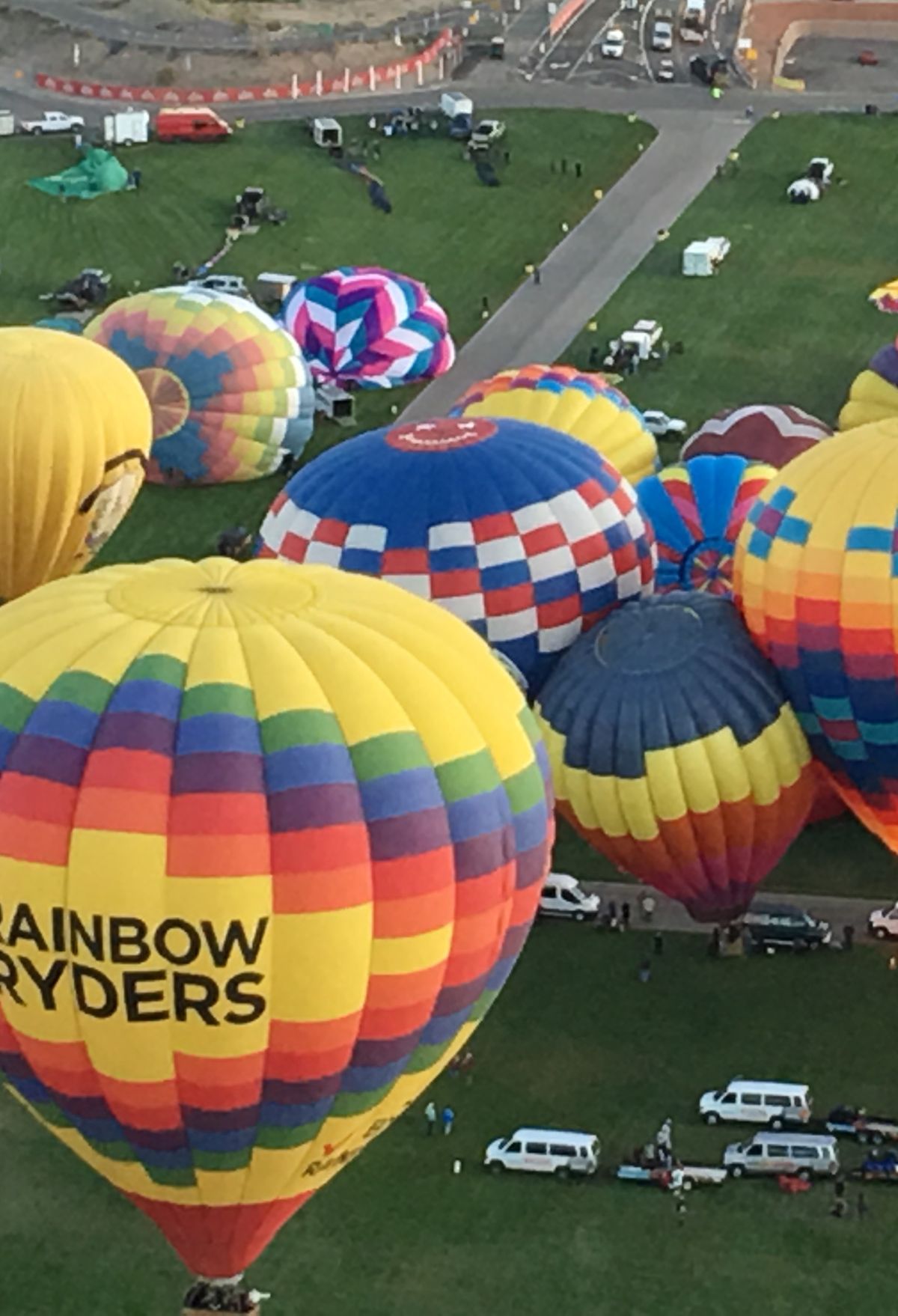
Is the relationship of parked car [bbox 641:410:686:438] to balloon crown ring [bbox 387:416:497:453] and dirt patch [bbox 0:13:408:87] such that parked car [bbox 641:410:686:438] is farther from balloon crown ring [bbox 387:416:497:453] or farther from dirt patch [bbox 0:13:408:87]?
dirt patch [bbox 0:13:408:87]

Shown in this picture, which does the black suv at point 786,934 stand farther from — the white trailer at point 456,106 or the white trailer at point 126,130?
the white trailer at point 126,130

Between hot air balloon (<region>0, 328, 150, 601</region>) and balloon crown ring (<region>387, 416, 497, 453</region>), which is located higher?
balloon crown ring (<region>387, 416, 497, 453</region>)

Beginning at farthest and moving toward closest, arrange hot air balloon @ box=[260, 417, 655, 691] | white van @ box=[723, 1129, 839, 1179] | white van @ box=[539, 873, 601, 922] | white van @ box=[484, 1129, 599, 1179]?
1. white van @ box=[539, 873, 601, 922]
2. hot air balloon @ box=[260, 417, 655, 691]
3. white van @ box=[484, 1129, 599, 1179]
4. white van @ box=[723, 1129, 839, 1179]

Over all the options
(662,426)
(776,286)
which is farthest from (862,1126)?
(776,286)

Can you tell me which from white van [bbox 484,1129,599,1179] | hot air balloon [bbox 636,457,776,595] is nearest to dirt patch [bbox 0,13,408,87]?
hot air balloon [bbox 636,457,776,595]

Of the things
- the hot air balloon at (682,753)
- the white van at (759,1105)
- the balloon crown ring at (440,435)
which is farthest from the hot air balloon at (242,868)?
the balloon crown ring at (440,435)

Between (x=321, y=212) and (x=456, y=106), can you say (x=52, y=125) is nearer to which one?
(x=321, y=212)
